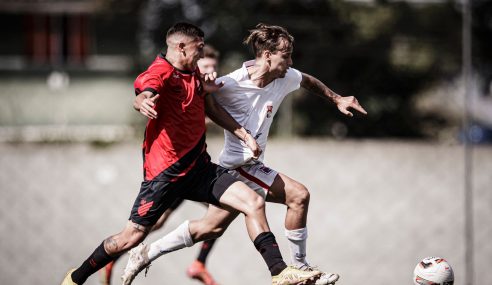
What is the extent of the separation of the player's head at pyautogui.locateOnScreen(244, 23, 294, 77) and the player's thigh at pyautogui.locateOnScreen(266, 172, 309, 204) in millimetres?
725

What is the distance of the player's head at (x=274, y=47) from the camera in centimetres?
476

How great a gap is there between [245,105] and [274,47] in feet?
1.46

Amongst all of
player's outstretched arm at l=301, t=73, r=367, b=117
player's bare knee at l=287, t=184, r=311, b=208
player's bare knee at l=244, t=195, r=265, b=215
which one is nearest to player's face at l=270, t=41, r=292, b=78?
player's outstretched arm at l=301, t=73, r=367, b=117

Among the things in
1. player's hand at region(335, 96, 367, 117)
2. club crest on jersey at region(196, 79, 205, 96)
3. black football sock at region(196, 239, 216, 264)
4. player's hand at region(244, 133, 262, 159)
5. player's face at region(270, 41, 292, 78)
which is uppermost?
player's face at region(270, 41, 292, 78)

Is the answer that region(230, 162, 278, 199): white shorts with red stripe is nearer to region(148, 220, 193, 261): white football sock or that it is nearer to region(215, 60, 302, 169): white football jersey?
region(215, 60, 302, 169): white football jersey

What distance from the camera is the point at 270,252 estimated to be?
14.4 feet

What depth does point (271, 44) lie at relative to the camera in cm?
476

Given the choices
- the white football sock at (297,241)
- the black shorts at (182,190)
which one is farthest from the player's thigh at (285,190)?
the black shorts at (182,190)

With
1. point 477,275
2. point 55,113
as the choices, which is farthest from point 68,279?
point 55,113

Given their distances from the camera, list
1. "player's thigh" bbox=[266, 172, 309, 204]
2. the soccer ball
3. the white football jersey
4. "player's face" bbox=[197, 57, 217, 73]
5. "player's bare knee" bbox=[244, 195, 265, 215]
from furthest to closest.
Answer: "player's face" bbox=[197, 57, 217, 73] < the white football jersey < "player's thigh" bbox=[266, 172, 309, 204] < the soccer ball < "player's bare knee" bbox=[244, 195, 265, 215]

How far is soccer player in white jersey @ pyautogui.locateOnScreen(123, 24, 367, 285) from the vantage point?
189 inches

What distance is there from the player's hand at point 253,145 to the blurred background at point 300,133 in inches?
83.9

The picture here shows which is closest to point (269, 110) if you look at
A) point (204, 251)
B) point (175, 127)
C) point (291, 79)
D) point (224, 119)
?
point (291, 79)

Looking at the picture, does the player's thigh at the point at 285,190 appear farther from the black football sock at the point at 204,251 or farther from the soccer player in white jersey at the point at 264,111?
the black football sock at the point at 204,251
